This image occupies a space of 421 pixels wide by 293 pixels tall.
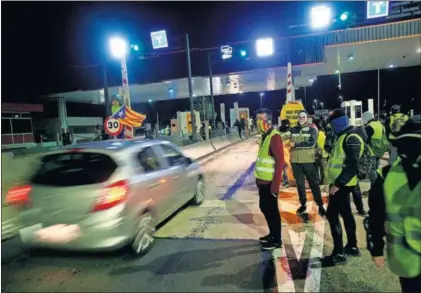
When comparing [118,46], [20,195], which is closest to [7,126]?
[118,46]

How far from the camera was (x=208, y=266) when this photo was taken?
423cm

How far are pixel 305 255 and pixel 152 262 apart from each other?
1936 millimetres

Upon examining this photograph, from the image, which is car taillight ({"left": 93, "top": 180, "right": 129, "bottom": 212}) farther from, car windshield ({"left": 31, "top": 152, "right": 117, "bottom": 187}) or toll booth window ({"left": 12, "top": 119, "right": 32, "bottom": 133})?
toll booth window ({"left": 12, "top": 119, "right": 32, "bottom": 133})

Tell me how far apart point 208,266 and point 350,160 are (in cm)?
210

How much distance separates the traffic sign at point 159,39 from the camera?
16.1m

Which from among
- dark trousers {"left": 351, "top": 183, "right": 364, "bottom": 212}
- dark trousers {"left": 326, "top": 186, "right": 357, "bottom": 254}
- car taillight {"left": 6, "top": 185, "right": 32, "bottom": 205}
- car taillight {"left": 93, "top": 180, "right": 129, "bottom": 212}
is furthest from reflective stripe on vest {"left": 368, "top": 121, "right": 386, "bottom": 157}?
car taillight {"left": 6, "top": 185, "right": 32, "bottom": 205}

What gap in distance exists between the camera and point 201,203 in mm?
7492

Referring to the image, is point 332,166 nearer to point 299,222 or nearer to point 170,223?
point 299,222

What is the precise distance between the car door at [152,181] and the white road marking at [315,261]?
2255 mm

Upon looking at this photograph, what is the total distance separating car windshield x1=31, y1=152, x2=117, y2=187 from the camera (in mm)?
4426

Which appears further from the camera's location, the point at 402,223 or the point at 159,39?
the point at 159,39

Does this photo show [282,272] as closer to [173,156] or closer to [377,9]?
[173,156]

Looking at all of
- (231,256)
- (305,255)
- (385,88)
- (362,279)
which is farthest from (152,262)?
(385,88)

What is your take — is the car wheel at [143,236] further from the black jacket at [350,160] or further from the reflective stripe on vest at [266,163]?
the black jacket at [350,160]
